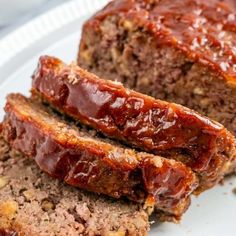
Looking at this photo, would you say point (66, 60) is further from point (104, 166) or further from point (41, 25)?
point (104, 166)

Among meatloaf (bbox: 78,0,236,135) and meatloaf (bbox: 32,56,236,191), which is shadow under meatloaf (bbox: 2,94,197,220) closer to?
meatloaf (bbox: 32,56,236,191)

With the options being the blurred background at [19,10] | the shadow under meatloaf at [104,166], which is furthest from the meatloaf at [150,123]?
the blurred background at [19,10]

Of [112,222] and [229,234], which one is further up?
[112,222]

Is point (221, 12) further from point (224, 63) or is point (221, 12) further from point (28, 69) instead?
point (28, 69)

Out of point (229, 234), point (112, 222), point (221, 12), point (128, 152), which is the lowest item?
point (229, 234)

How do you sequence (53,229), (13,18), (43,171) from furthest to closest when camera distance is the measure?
(13,18)
(43,171)
(53,229)

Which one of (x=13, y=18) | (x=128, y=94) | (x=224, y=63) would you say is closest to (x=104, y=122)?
(x=128, y=94)

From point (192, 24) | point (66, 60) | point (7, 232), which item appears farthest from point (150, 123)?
point (66, 60)

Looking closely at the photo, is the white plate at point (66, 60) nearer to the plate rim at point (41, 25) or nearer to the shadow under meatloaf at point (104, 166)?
the plate rim at point (41, 25)
